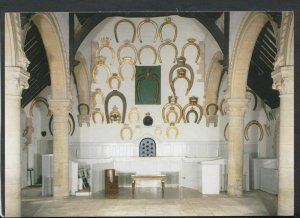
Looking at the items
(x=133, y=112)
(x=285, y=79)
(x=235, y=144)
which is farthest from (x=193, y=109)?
(x=285, y=79)

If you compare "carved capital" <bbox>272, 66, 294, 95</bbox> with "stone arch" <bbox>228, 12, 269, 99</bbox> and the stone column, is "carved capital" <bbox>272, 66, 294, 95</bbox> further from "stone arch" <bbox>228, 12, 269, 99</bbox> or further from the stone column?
"stone arch" <bbox>228, 12, 269, 99</bbox>

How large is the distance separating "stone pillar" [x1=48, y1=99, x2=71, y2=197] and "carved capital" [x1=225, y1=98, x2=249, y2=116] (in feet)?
14.8

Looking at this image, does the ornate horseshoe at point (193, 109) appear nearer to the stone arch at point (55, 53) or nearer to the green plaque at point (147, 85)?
the green plaque at point (147, 85)

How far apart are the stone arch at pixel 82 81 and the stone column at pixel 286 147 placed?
9.45 metres

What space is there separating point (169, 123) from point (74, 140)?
375 centimetres

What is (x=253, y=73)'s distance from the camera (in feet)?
45.2

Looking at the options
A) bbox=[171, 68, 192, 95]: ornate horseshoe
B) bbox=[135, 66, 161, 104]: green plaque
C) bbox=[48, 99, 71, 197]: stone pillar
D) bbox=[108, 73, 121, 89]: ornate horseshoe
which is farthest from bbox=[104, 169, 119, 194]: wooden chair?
bbox=[171, 68, 192, 95]: ornate horseshoe

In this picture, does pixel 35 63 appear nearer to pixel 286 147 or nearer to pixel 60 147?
pixel 60 147

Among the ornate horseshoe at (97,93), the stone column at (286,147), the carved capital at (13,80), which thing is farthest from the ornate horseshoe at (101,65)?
the stone column at (286,147)

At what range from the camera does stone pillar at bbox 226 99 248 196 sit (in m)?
11.5

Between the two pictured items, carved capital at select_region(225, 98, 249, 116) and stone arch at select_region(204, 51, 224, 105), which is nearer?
carved capital at select_region(225, 98, 249, 116)

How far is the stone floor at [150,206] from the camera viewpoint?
8.81 meters

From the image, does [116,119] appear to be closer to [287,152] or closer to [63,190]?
[63,190]

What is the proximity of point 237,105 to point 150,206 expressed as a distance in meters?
3.88
